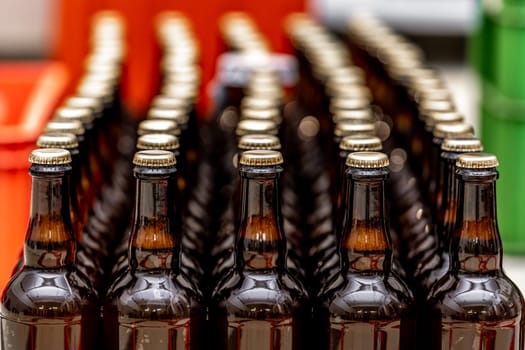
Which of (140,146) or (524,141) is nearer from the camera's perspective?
(140,146)

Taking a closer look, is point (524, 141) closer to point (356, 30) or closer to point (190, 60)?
point (356, 30)

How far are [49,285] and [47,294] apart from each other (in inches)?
0.6

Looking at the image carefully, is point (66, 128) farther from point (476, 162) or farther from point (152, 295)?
point (476, 162)

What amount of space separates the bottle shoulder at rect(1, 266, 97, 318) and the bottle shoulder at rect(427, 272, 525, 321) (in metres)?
0.48

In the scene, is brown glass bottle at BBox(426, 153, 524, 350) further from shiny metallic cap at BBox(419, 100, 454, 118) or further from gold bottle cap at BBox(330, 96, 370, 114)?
gold bottle cap at BBox(330, 96, 370, 114)

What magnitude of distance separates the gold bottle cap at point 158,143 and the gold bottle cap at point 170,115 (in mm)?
200

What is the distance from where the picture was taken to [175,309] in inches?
56.4

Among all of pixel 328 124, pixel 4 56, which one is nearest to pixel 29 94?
pixel 328 124

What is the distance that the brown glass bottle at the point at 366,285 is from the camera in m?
1.44

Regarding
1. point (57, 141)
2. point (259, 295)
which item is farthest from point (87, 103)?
point (259, 295)

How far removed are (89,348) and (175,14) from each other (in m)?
2.01

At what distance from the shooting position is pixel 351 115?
1950 millimetres

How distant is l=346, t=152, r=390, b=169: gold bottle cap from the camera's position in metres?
Answer: 1.46

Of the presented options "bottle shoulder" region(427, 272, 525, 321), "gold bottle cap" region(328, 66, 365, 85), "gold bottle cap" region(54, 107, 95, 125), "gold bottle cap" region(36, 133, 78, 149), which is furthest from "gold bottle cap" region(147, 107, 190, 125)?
"bottle shoulder" region(427, 272, 525, 321)
